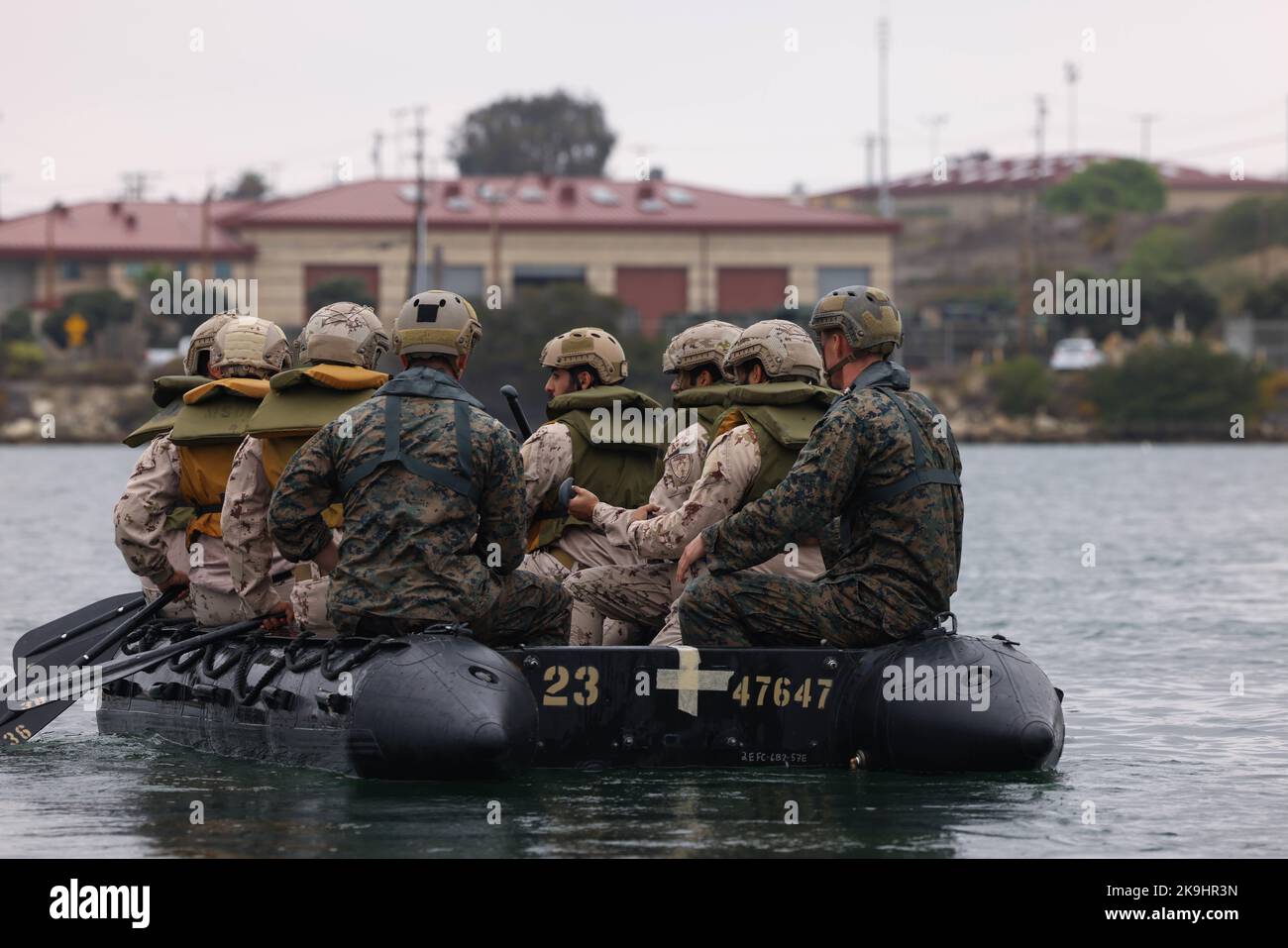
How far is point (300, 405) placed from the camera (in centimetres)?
1207

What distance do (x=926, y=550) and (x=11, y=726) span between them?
5356 mm

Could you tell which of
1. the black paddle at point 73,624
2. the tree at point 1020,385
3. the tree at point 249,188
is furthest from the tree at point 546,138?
the black paddle at point 73,624

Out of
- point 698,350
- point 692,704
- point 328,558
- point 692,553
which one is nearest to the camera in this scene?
point 692,553

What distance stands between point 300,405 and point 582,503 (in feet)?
5.12

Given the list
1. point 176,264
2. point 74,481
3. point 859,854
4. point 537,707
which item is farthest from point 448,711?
point 176,264

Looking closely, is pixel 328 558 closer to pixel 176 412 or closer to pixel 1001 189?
pixel 176 412

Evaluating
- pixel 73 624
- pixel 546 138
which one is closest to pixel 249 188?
pixel 546 138

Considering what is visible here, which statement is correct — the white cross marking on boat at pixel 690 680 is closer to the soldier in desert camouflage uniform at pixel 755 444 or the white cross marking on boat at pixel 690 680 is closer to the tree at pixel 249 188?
the soldier in desert camouflage uniform at pixel 755 444

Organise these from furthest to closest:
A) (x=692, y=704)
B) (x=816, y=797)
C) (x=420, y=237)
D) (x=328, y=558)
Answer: (x=420, y=237) → (x=328, y=558) → (x=692, y=704) → (x=816, y=797)

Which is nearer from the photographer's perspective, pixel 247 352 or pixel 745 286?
pixel 247 352

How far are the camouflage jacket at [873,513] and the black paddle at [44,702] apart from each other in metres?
3.62

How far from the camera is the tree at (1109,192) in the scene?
138750mm

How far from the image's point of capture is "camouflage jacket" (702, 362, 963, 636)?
37.1 ft
